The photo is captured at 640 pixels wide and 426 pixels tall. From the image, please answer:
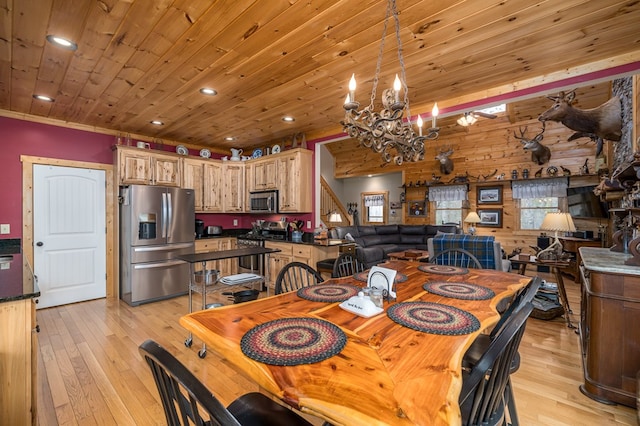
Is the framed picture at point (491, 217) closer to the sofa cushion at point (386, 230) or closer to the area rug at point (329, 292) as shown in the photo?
the sofa cushion at point (386, 230)

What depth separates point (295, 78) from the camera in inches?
116

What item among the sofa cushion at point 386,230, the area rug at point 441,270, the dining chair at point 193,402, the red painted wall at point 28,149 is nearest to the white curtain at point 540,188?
the sofa cushion at point 386,230

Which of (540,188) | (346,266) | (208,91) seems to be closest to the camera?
(346,266)

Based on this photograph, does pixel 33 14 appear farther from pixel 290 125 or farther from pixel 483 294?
pixel 483 294

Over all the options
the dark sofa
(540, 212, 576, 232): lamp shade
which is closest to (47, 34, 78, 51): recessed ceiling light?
the dark sofa

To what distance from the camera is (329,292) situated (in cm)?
179

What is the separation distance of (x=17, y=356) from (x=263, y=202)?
4197mm

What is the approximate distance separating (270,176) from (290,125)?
117 cm

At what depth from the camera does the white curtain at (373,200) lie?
32.4 ft

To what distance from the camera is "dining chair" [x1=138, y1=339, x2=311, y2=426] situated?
0.65 m

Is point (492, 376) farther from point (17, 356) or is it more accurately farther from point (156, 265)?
point (156, 265)

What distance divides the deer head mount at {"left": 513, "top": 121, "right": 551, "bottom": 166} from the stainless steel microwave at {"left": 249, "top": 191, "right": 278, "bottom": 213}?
5.53m

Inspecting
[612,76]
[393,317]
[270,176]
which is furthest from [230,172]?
[612,76]

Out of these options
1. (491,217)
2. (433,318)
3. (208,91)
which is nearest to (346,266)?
(433,318)
